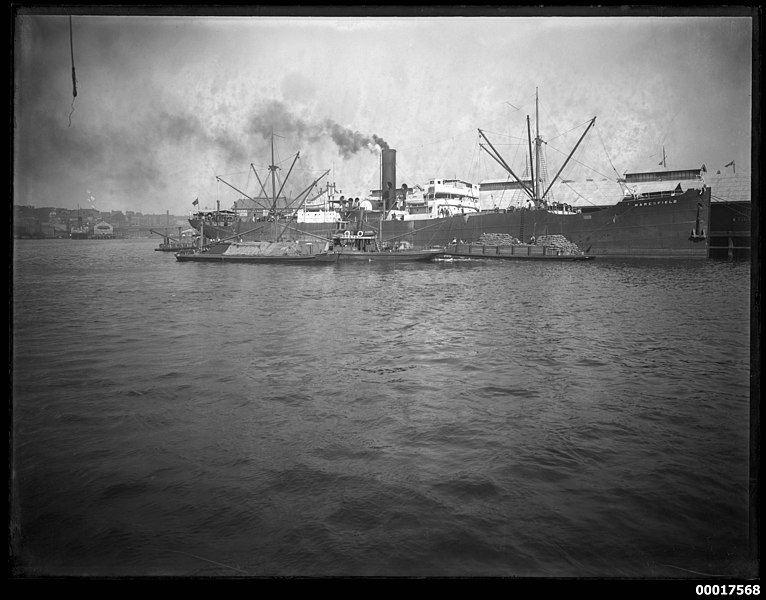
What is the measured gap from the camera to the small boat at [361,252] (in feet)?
118

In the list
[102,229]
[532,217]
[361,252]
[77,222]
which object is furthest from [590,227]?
[77,222]

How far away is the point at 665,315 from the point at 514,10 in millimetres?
12708

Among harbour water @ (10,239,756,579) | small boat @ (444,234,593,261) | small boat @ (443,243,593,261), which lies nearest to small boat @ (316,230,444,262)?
small boat @ (443,243,593,261)

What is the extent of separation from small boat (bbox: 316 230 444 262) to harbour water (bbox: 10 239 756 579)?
2391cm

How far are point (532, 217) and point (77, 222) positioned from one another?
36433 millimetres

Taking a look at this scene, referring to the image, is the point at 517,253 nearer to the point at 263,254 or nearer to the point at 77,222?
the point at 263,254

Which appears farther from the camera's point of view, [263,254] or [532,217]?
[532,217]

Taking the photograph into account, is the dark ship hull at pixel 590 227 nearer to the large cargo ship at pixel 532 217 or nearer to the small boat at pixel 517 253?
the large cargo ship at pixel 532 217

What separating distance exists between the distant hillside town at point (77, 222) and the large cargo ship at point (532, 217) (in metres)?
12.9

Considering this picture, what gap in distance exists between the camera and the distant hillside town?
196 inches

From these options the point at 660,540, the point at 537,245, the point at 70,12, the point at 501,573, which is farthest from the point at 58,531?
the point at 537,245

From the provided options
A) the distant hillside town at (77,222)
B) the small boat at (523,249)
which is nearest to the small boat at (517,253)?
the small boat at (523,249)

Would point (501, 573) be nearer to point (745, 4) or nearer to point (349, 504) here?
point (349, 504)

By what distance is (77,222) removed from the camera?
8156 mm
